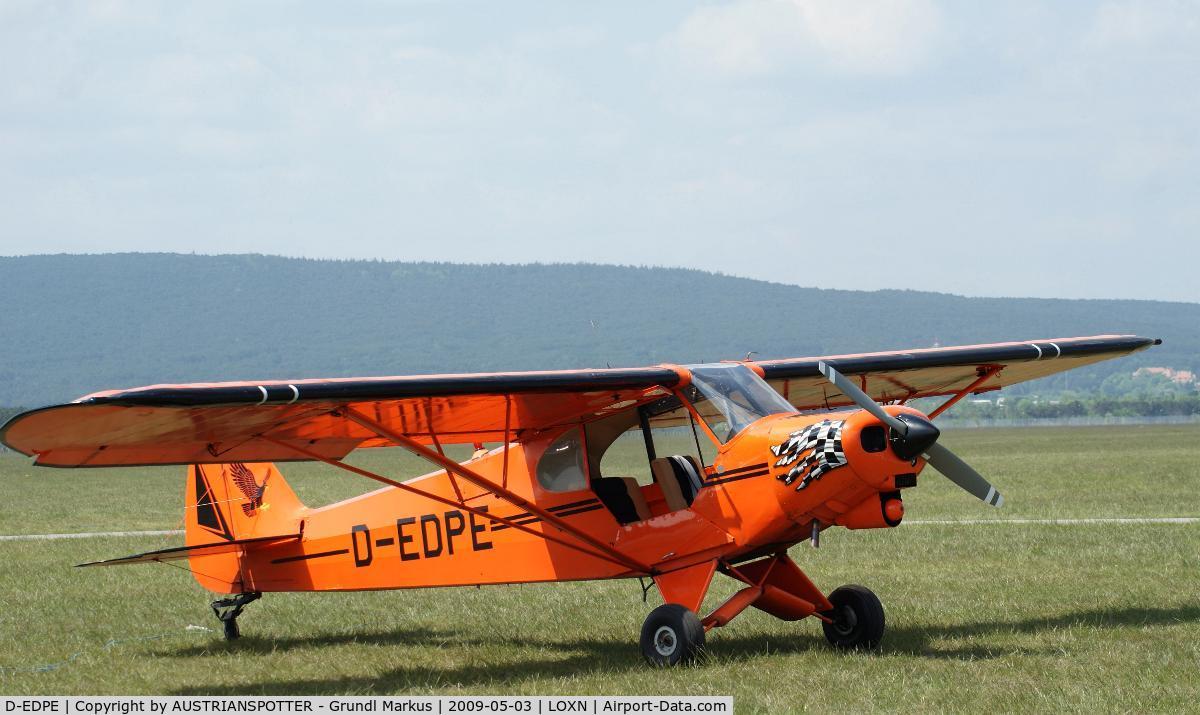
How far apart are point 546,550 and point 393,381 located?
2426 millimetres

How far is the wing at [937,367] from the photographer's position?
12703 millimetres

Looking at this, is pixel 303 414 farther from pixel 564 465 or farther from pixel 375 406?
pixel 564 465

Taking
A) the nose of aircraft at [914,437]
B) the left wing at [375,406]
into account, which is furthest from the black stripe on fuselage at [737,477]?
the nose of aircraft at [914,437]

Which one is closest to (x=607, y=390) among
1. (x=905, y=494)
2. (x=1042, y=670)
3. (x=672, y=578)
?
(x=672, y=578)

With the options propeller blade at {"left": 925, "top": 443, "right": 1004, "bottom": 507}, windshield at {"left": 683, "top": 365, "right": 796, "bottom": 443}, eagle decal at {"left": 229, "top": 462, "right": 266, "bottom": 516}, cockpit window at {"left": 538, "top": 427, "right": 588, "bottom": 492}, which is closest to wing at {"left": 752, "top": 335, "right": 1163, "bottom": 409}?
windshield at {"left": 683, "top": 365, "right": 796, "bottom": 443}

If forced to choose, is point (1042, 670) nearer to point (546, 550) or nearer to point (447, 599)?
point (546, 550)

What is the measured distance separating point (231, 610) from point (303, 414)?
11.5 ft

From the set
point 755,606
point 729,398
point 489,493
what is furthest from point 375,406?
point 755,606

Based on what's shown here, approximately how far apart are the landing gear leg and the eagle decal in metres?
0.87

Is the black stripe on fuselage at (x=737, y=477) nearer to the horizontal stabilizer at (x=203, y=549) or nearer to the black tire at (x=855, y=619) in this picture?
the black tire at (x=855, y=619)

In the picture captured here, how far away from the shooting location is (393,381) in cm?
1021

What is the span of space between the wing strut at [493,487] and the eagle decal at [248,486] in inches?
115
